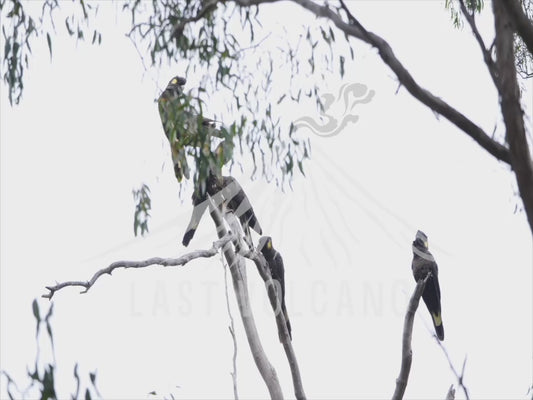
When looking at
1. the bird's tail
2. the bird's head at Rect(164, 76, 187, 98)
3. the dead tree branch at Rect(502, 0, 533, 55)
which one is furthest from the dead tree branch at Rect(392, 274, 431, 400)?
the bird's tail

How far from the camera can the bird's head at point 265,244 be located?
5.82m

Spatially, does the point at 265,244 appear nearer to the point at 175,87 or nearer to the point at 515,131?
the point at 175,87

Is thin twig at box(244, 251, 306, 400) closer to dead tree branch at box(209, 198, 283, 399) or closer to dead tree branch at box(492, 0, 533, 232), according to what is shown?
dead tree branch at box(209, 198, 283, 399)

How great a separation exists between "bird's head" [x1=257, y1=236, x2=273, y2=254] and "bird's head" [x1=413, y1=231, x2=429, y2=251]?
114 cm

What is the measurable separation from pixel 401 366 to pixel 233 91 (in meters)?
1.49

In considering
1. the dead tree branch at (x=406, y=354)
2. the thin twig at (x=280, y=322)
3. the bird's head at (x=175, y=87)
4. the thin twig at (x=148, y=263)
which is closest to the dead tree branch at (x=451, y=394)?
the dead tree branch at (x=406, y=354)

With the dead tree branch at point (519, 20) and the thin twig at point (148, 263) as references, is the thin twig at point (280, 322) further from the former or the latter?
the dead tree branch at point (519, 20)

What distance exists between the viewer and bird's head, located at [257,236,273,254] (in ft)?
19.1

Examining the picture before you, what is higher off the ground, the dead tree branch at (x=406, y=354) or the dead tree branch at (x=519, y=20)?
the dead tree branch at (x=519, y=20)

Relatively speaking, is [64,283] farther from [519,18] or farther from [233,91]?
[519,18]

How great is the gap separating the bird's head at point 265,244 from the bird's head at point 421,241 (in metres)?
1.14

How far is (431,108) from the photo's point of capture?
392 centimetres

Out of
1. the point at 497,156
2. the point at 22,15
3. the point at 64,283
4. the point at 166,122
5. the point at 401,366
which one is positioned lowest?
the point at 401,366

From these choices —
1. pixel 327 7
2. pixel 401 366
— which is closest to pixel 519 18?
pixel 327 7
